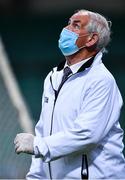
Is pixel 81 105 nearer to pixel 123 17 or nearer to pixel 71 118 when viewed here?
pixel 71 118

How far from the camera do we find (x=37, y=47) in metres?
11.5

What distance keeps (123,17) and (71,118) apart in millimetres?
7436

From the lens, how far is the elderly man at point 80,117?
152 inches

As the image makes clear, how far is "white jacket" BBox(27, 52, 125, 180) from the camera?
3852 mm

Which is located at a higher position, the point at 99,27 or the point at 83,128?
the point at 99,27

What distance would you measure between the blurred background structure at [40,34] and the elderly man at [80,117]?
5.86 metres

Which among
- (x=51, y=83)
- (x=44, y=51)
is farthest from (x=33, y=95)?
(x=51, y=83)

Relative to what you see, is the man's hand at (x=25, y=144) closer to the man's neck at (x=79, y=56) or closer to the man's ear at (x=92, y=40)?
the man's neck at (x=79, y=56)

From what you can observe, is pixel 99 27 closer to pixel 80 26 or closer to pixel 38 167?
pixel 80 26

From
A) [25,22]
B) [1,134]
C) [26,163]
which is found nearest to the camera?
[26,163]

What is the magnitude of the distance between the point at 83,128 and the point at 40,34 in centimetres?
804

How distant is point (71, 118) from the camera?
394 cm

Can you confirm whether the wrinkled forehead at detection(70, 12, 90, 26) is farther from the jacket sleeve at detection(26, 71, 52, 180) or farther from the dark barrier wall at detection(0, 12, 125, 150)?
the dark barrier wall at detection(0, 12, 125, 150)

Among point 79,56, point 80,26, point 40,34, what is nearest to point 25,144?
point 79,56
